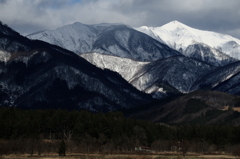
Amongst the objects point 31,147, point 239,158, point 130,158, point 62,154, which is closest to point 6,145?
point 31,147

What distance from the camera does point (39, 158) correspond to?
6501 inches

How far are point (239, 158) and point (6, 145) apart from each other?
298ft

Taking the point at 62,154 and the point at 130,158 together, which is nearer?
the point at 130,158

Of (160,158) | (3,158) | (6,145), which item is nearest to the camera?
(3,158)

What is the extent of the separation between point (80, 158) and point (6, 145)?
143 ft

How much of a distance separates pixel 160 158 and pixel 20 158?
161 feet

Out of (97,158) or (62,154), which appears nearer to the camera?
(97,158)

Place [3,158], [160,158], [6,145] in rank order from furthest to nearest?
1. [6,145]
2. [160,158]
3. [3,158]

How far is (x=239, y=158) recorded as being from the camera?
7160 inches

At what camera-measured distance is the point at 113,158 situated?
167625 millimetres

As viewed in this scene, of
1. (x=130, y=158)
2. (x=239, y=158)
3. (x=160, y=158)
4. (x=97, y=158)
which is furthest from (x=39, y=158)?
(x=239, y=158)

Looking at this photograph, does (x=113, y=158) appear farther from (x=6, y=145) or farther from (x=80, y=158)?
(x=6, y=145)

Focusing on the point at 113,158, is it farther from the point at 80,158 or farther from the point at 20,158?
the point at 20,158

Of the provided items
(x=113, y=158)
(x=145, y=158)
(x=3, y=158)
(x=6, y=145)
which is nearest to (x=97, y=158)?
(x=113, y=158)
